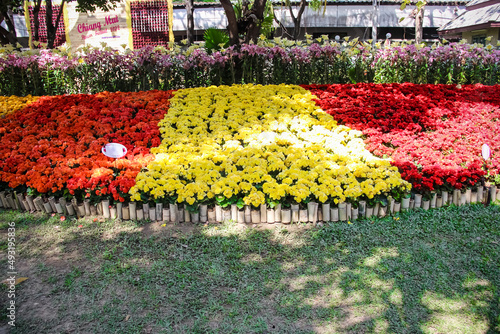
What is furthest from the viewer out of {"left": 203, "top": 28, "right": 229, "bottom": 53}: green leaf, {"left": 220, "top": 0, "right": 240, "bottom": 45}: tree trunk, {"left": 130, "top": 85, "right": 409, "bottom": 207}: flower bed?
{"left": 203, "top": 28, "right": 229, "bottom": 53}: green leaf

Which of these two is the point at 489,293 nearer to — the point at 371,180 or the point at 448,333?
the point at 448,333

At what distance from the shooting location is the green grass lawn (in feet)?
8.91

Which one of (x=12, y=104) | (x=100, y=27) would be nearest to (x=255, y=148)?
(x=12, y=104)

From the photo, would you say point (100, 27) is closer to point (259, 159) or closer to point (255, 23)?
point (255, 23)

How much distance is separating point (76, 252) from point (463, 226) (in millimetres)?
3920

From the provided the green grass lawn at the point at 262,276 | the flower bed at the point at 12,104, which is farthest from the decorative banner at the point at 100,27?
the green grass lawn at the point at 262,276

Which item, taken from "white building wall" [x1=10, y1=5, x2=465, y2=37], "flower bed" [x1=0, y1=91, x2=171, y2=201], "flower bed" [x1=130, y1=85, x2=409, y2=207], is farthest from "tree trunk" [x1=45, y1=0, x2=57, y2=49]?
"white building wall" [x1=10, y1=5, x2=465, y2=37]

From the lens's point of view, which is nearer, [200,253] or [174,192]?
[200,253]

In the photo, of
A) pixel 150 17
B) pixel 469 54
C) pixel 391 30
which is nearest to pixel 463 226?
pixel 469 54

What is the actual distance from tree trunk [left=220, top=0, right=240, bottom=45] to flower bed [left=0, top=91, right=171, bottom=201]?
2.38 meters

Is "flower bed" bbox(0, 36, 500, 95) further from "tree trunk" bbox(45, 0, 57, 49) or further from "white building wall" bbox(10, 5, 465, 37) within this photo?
"white building wall" bbox(10, 5, 465, 37)

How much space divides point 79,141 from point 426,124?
17.1ft

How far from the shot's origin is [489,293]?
295 centimetres

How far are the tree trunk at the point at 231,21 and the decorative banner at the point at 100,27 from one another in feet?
35.2
